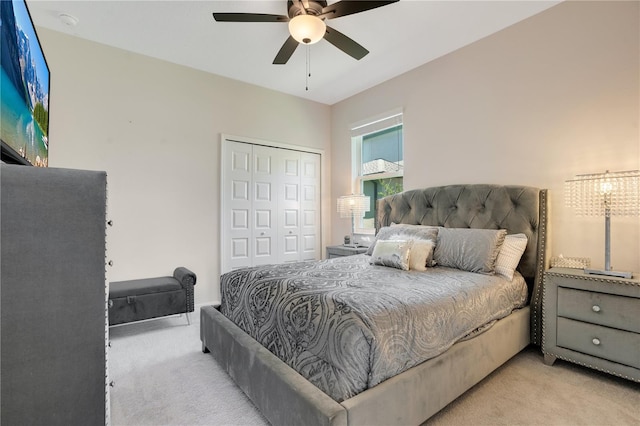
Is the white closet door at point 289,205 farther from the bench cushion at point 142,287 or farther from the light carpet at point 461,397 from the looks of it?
the light carpet at point 461,397

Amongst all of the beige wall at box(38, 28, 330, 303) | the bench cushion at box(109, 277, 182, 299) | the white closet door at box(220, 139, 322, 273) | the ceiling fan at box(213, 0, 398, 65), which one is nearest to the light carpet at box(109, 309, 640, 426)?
the bench cushion at box(109, 277, 182, 299)

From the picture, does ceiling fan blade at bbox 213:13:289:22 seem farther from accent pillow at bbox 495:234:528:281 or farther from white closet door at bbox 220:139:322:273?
accent pillow at bbox 495:234:528:281

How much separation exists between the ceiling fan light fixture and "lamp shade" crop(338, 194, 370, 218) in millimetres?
2265

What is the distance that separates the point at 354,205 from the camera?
4.15 meters

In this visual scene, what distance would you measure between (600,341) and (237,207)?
3740 mm

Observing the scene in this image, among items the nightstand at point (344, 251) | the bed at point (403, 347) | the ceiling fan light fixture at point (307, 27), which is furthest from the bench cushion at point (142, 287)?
the ceiling fan light fixture at point (307, 27)

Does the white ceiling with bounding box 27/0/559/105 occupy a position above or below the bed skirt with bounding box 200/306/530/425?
above

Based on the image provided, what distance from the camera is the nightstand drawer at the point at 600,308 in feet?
6.15

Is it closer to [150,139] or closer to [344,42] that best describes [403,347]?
[344,42]

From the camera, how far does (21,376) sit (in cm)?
84

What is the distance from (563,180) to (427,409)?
88.2 inches

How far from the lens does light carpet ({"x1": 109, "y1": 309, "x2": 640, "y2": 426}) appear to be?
64.0 inches

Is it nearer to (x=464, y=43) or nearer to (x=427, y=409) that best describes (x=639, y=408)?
(x=427, y=409)

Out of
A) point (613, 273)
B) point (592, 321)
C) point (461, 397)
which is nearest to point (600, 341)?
point (592, 321)
